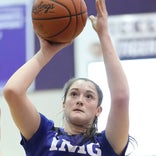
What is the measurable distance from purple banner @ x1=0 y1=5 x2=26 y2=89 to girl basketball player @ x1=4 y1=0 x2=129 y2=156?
1.36 metres

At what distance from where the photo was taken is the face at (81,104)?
1.53 meters

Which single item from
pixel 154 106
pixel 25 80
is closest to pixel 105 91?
pixel 154 106

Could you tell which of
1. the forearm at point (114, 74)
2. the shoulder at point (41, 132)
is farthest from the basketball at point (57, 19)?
the shoulder at point (41, 132)

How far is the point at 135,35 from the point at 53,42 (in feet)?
4.81

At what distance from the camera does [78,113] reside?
5.00 feet

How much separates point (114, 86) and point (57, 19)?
0.91ft

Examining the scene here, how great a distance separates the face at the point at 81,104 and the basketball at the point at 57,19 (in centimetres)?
17

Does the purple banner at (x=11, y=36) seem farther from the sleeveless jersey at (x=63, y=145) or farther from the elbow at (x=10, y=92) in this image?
the elbow at (x=10, y=92)

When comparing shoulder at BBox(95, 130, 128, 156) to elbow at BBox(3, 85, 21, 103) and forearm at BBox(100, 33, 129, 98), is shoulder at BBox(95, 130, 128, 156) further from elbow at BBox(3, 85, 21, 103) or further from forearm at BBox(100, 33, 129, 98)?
elbow at BBox(3, 85, 21, 103)

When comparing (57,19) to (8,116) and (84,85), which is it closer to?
(84,85)

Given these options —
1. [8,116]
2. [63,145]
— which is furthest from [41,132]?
[8,116]

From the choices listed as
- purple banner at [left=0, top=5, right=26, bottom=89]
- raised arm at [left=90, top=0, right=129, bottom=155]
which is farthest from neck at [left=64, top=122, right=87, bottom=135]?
purple banner at [left=0, top=5, right=26, bottom=89]

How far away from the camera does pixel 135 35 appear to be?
287cm

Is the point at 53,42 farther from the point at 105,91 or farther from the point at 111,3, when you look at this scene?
the point at 111,3
